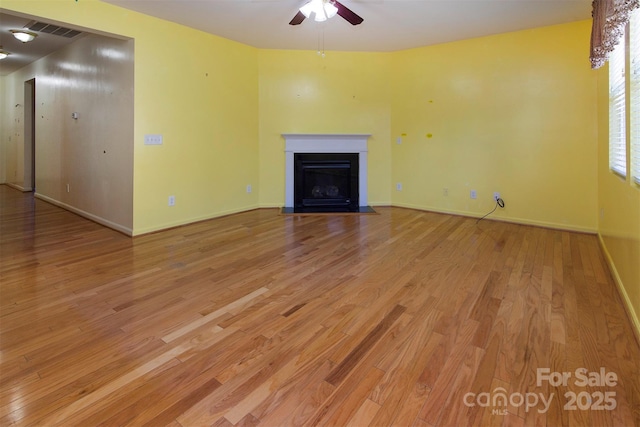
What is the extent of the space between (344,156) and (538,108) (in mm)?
2674

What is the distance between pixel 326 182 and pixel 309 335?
3.91 meters

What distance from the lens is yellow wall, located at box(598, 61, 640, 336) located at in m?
1.90

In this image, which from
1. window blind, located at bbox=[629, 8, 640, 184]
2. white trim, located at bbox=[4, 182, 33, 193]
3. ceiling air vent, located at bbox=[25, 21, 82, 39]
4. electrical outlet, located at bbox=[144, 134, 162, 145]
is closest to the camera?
window blind, located at bbox=[629, 8, 640, 184]

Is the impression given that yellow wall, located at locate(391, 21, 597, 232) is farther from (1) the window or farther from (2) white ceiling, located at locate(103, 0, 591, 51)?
(1) the window

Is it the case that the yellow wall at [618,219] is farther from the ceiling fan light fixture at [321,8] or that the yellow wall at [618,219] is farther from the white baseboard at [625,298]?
the ceiling fan light fixture at [321,8]

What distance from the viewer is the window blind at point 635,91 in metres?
2.01

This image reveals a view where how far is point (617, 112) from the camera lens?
2.83m

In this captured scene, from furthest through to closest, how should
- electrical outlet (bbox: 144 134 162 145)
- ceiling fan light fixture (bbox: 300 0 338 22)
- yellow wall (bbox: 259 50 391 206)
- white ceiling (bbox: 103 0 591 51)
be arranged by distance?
yellow wall (bbox: 259 50 391 206) < electrical outlet (bbox: 144 134 162 145) < white ceiling (bbox: 103 0 591 51) < ceiling fan light fixture (bbox: 300 0 338 22)

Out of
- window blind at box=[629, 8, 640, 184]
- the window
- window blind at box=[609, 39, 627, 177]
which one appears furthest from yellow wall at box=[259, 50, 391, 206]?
window blind at box=[629, 8, 640, 184]

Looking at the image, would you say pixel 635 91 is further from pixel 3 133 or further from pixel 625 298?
pixel 3 133

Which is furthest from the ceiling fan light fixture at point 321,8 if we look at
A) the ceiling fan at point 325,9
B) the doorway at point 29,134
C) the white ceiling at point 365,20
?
the doorway at point 29,134

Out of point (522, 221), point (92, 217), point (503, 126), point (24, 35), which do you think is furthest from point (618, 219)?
point (24, 35)

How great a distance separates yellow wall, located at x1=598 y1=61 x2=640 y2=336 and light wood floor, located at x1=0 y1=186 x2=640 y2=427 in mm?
126

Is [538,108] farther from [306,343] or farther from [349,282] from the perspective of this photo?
[306,343]
